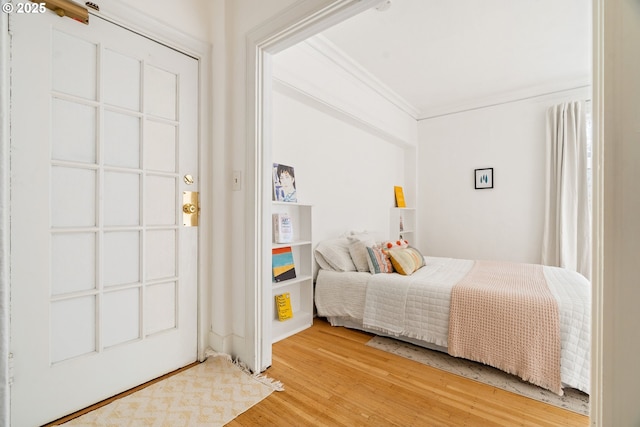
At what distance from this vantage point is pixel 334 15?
157cm

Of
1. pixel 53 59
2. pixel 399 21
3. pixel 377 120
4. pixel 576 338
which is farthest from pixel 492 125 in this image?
pixel 53 59

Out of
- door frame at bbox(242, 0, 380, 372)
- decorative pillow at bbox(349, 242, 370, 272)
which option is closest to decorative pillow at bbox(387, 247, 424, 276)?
decorative pillow at bbox(349, 242, 370, 272)

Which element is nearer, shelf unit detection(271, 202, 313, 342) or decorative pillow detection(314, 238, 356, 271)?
shelf unit detection(271, 202, 313, 342)

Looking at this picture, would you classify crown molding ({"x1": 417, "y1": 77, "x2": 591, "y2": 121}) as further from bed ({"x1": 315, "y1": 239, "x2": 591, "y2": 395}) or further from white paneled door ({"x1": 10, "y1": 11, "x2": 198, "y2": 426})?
white paneled door ({"x1": 10, "y1": 11, "x2": 198, "y2": 426})

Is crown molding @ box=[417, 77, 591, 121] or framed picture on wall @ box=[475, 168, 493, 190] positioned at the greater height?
crown molding @ box=[417, 77, 591, 121]

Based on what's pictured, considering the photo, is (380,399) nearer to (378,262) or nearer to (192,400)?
(192,400)

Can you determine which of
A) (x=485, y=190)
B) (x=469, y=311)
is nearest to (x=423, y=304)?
(x=469, y=311)

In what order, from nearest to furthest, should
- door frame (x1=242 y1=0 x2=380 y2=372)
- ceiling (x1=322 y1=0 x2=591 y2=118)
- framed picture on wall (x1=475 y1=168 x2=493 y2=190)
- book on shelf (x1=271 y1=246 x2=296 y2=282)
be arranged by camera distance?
door frame (x1=242 y1=0 x2=380 y2=372)
ceiling (x1=322 y1=0 x2=591 y2=118)
book on shelf (x1=271 y1=246 x2=296 y2=282)
framed picture on wall (x1=475 y1=168 x2=493 y2=190)

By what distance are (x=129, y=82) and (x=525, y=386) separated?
2917 mm

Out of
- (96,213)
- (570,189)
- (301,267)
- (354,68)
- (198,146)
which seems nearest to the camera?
(96,213)

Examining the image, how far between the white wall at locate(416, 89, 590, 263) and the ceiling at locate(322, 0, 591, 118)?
36cm

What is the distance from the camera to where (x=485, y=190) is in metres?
4.25

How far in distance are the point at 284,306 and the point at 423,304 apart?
1.17 m

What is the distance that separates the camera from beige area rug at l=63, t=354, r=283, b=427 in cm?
141
